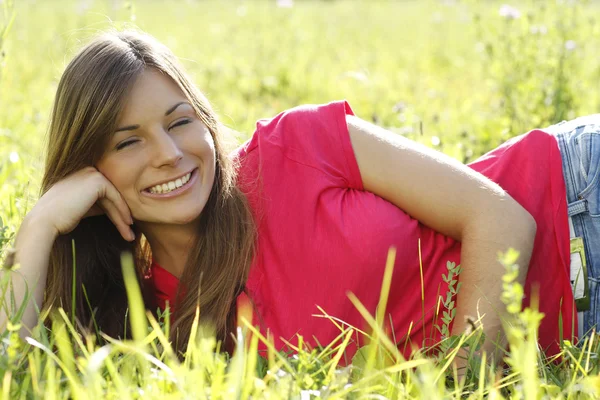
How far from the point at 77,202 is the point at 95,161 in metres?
0.13

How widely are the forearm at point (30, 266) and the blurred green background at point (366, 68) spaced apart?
168mm

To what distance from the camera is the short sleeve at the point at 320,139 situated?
2.45m

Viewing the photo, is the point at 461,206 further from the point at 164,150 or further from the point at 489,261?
the point at 164,150

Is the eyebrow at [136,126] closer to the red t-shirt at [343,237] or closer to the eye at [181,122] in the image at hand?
the eye at [181,122]

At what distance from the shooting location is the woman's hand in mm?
2439

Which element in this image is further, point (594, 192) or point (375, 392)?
point (594, 192)

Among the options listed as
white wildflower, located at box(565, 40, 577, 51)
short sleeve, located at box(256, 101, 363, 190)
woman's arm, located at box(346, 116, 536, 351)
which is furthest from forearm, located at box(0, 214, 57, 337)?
white wildflower, located at box(565, 40, 577, 51)

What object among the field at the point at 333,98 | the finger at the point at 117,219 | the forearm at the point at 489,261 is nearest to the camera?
the field at the point at 333,98

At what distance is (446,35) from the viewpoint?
932 centimetres

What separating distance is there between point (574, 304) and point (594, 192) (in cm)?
33

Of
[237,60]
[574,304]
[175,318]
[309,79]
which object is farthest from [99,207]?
[237,60]

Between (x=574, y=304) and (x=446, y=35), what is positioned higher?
(x=446, y=35)

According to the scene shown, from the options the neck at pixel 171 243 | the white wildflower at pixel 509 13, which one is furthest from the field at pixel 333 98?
the neck at pixel 171 243

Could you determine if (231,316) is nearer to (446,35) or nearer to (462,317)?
(462,317)
